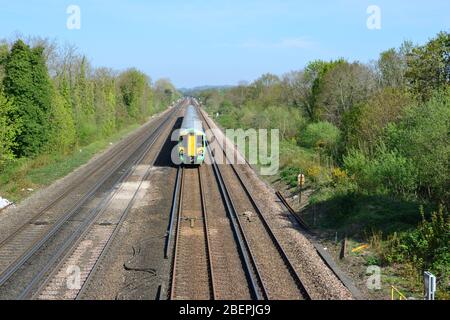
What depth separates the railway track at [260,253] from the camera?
1130cm

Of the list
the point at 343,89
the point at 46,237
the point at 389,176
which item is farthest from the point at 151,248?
the point at 343,89

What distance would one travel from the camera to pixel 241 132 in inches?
1922

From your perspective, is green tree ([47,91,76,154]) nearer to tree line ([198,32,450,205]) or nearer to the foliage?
tree line ([198,32,450,205])

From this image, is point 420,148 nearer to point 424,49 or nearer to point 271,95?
point 424,49

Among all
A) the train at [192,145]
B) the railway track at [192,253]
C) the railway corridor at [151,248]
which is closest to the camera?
the railway track at [192,253]

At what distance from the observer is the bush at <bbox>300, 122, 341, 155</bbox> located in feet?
106

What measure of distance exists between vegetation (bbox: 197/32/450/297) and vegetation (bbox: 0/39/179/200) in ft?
45.6

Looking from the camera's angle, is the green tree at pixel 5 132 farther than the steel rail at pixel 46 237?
Yes

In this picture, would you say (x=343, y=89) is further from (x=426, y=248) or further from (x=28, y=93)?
(x=426, y=248)

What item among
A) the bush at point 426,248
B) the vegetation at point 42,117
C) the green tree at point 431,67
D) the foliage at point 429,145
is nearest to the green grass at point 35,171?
the vegetation at point 42,117

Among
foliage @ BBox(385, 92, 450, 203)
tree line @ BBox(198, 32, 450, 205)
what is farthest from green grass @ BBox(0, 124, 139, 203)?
foliage @ BBox(385, 92, 450, 203)

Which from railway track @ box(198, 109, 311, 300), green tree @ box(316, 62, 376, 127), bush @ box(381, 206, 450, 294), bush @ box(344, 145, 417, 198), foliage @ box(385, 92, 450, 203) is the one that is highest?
green tree @ box(316, 62, 376, 127)

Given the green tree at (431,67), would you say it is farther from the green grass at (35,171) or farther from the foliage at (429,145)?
the green grass at (35,171)

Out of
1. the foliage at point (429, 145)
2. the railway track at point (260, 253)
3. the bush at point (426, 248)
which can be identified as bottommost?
the railway track at point (260, 253)
